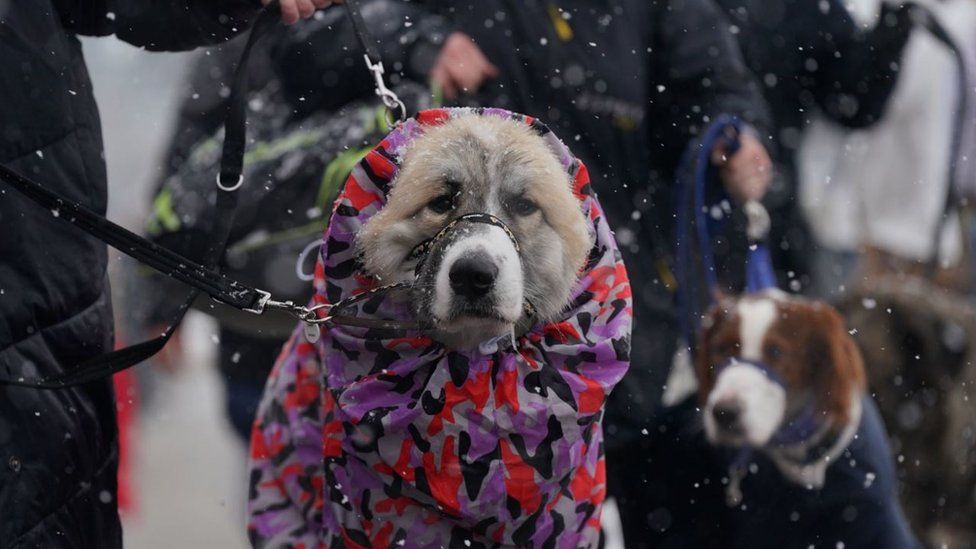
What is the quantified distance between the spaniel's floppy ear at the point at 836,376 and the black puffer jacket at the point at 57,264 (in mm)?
1739

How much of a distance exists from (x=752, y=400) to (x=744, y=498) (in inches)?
10.9

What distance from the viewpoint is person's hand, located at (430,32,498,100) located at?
283cm

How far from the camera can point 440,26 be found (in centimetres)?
294

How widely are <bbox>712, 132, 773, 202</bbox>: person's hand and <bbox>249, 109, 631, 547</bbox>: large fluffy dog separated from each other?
3.42ft

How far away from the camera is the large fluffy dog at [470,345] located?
2002 mm

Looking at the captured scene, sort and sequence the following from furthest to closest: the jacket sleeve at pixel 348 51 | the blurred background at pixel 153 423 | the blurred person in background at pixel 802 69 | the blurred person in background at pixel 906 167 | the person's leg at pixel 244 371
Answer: the blurred person in background at pixel 906 167 < the blurred person in background at pixel 802 69 < the person's leg at pixel 244 371 < the blurred background at pixel 153 423 < the jacket sleeve at pixel 348 51

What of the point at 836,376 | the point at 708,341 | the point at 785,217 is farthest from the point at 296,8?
the point at 785,217

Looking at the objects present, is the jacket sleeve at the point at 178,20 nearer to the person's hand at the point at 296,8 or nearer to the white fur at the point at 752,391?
the person's hand at the point at 296,8

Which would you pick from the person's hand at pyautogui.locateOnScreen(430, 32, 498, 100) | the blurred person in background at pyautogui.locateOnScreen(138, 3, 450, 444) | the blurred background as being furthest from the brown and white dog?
the blurred background

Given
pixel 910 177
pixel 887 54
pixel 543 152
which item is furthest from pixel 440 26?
pixel 910 177

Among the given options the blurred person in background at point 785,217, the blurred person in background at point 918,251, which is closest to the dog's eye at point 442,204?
the blurred person in background at point 785,217

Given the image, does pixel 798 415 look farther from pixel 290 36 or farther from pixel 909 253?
pixel 290 36

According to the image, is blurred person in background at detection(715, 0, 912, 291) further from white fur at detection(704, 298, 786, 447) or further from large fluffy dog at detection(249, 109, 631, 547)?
large fluffy dog at detection(249, 109, 631, 547)

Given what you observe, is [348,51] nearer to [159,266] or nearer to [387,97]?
[387,97]
